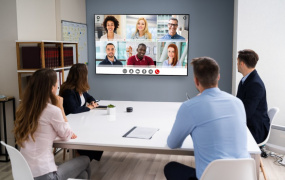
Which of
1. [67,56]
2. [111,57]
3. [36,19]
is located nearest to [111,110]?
[67,56]

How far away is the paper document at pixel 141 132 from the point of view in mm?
2631

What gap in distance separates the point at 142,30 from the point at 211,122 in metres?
4.23

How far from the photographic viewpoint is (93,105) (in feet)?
12.7

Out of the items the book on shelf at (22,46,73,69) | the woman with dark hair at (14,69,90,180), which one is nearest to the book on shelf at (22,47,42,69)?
the book on shelf at (22,46,73,69)

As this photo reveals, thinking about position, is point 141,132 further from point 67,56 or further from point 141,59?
point 141,59

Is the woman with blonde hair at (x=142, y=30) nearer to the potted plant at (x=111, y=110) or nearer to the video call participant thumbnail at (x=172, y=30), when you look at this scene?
the video call participant thumbnail at (x=172, y=30)

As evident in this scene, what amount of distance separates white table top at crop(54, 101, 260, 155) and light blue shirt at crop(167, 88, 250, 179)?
267 millimetres

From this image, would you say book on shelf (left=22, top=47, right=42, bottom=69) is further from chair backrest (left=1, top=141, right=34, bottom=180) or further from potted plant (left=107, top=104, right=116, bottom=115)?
chair backrest (left=1, top=141, right=34, bottom=180)

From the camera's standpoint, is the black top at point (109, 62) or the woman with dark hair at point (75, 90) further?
the black top at point (109, 62)

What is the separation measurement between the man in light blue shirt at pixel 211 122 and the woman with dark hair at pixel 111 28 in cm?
412

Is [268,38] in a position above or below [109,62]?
above

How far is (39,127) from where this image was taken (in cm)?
235

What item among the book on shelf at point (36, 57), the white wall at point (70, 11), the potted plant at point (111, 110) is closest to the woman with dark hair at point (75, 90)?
the potted plant at point (111, 110)

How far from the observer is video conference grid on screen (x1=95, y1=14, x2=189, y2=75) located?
19.5ft
